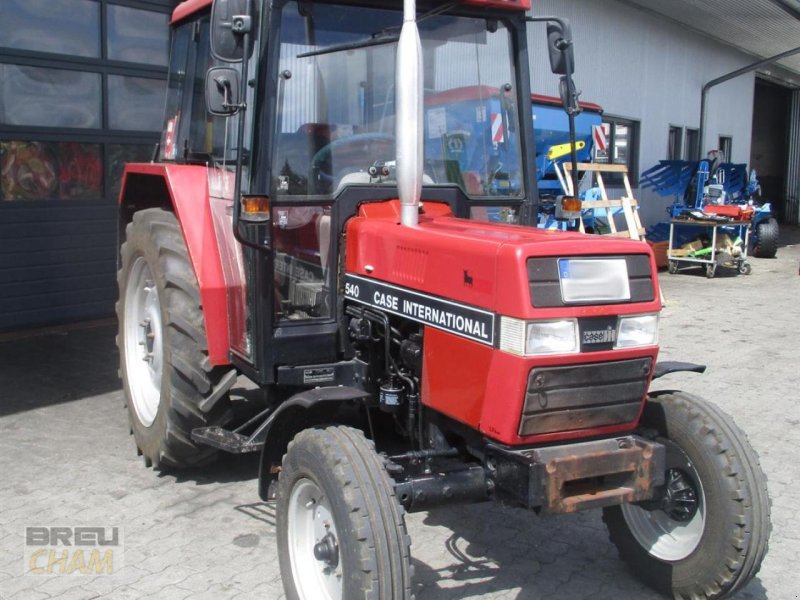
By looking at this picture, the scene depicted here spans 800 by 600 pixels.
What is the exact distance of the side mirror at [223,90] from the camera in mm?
3342

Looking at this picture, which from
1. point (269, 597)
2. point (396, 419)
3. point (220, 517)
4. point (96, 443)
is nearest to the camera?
point (269, 597)

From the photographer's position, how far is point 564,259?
2.84 metres

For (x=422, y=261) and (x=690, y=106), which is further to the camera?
(x=690, y=106)

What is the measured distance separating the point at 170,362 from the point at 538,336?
2045mm

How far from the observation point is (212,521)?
4.01 m

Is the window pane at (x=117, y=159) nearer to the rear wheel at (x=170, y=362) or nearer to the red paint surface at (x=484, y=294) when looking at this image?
the rear wheel at (x=170, y=362)

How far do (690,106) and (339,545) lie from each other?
1650 cm

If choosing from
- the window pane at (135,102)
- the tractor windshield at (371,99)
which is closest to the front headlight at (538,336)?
the tractor windshield at (371,99)

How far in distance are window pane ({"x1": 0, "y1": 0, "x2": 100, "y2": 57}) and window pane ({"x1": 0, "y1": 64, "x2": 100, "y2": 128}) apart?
208mm

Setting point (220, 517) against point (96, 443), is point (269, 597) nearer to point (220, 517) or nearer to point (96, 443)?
point (220, 517)

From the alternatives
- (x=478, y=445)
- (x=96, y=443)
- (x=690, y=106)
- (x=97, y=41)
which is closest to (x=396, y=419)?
(x=478, y=445)

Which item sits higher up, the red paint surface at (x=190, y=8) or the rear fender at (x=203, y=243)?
the red paint surface at (x=190, y=8)

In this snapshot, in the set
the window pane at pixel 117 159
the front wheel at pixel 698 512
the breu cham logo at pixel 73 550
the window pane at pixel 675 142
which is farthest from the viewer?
the window pane at pixel 675 142

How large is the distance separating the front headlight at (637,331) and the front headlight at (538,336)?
8.3 inches
